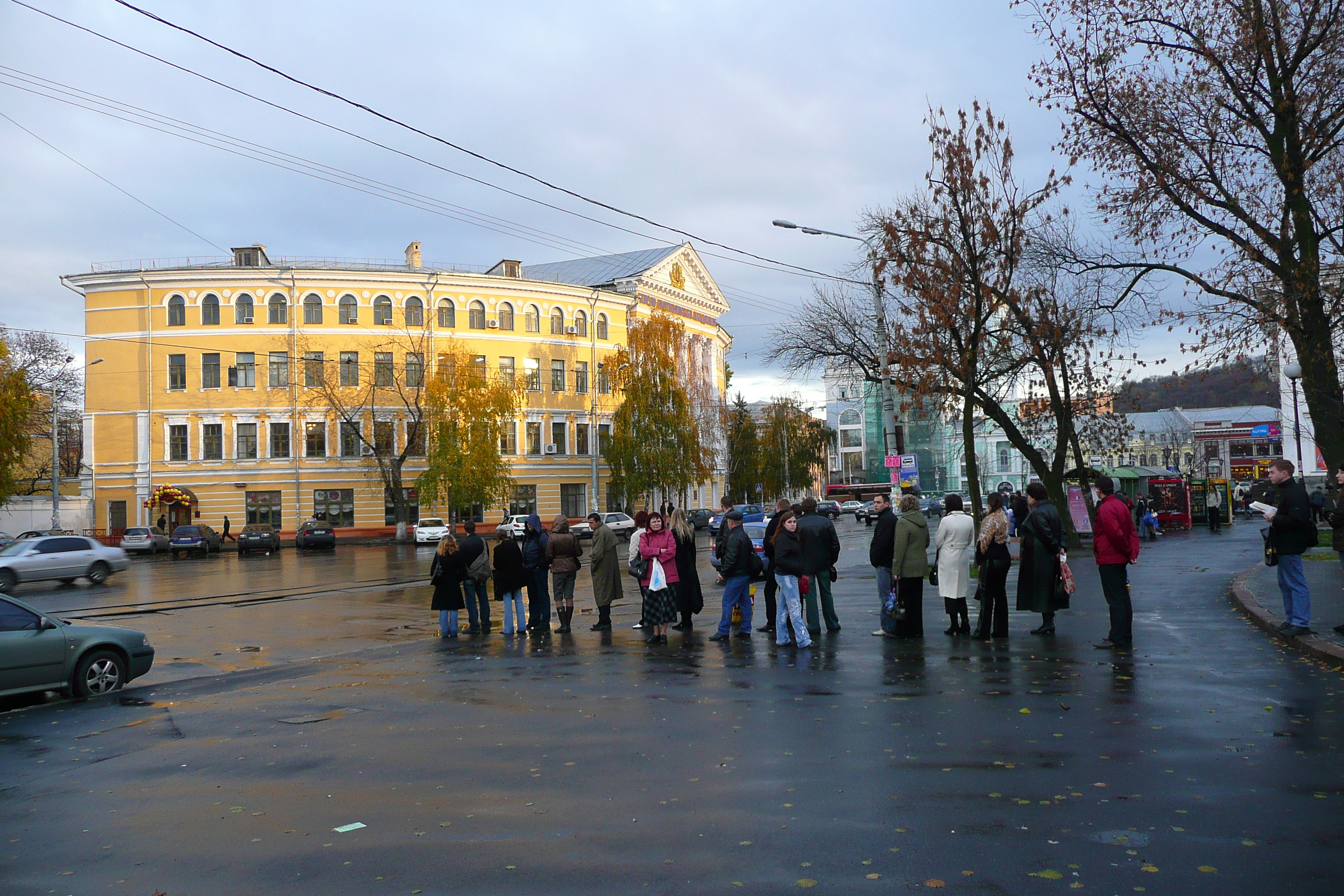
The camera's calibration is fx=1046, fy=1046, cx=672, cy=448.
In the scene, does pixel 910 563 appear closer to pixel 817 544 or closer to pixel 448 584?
pixel 817 544

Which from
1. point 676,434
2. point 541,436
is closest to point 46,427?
point 541,436

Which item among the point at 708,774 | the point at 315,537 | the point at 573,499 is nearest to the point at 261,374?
the point at 315,537

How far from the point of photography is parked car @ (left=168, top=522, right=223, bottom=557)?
4728 centimetres

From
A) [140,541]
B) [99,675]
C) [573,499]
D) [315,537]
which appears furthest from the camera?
[573,499]

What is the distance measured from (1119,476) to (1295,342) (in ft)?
80.8

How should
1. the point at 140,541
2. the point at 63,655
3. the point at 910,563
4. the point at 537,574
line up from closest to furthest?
1. the point at 63,655
2. the point at 910,563
3. the point at 537,574
4. the point at 140,541

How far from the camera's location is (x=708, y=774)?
6.83m

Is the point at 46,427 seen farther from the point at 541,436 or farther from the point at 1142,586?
the point at 1142,586

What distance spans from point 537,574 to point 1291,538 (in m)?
9.87

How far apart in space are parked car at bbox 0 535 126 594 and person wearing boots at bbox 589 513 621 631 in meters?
21.5

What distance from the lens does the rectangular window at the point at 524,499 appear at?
6494 centimetres

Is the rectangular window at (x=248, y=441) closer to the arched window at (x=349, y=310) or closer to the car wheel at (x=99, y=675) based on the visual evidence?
the arched window at (x=349, y=310)

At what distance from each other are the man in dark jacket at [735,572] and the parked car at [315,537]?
41.4 m

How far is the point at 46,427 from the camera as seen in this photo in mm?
72438
